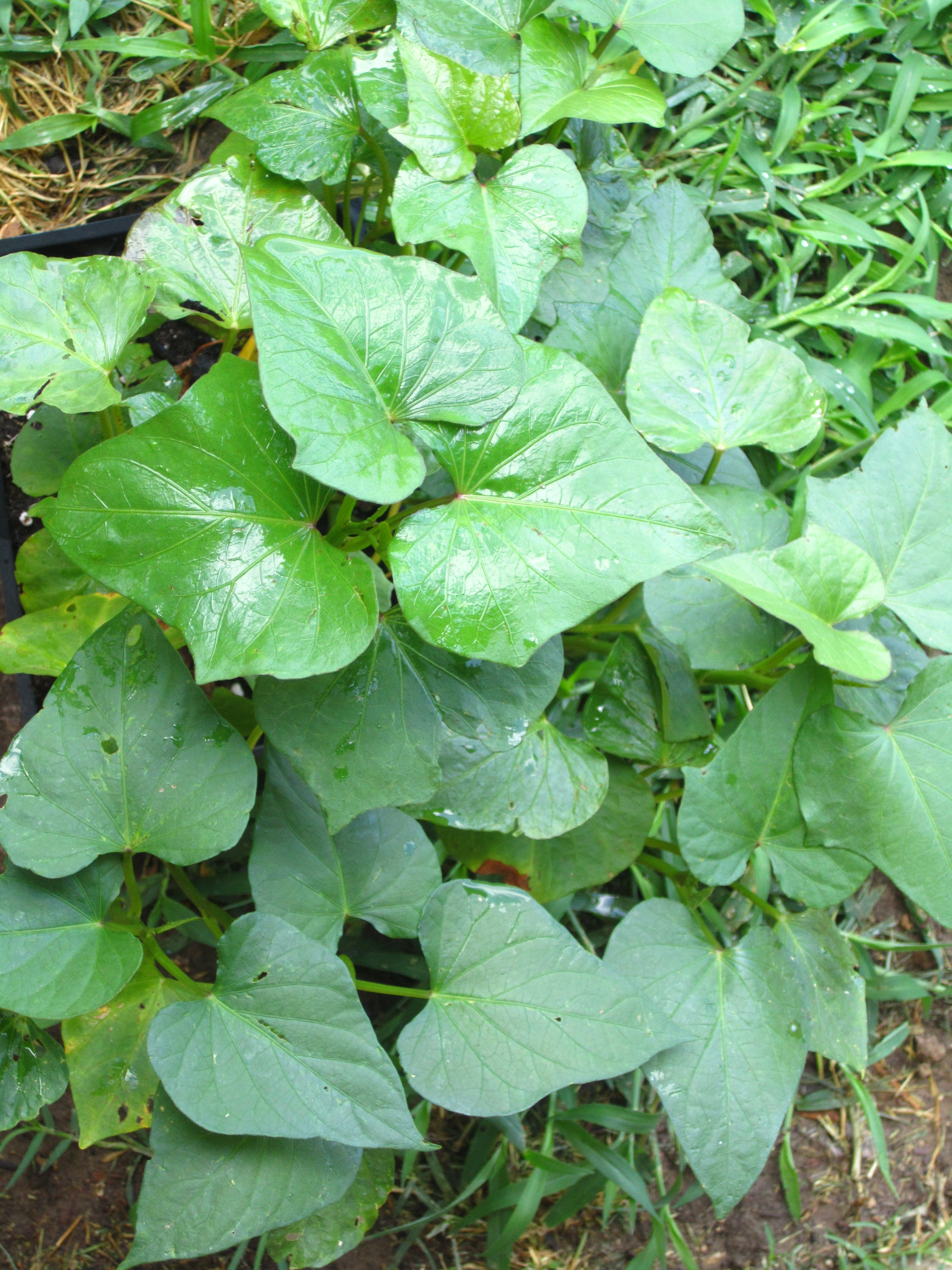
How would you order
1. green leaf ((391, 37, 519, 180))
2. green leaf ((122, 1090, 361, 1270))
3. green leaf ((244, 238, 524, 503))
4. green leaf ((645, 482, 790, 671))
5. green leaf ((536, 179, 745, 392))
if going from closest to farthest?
green leaf ((244, 238, 524, 503)) → green leaf ((122, 1090, 361, 1270)) → green leaf ((391, 37, 519, 180)) → green leaf ((645, 482, 790, 671)) → green leaf ((536, 179, 745, 392))

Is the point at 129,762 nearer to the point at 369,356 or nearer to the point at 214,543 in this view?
the point at 214,543

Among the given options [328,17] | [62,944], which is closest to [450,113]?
[328,17]

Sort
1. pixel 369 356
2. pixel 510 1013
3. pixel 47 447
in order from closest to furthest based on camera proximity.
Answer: pixel 369 356
pixel 510 1013
pixel 47 447

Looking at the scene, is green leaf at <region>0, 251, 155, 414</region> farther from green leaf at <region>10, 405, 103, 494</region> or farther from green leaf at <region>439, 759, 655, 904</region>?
green leaf at <region>439, 759, 655, 904</region>

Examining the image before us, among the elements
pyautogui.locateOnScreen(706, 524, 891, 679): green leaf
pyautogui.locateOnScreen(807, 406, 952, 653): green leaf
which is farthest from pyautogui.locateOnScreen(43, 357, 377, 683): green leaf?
pyautogui.locateOnScreen(807, 406, 952, 653): green leaf

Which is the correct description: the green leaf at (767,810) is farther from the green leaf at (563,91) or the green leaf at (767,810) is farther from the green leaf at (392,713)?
the green leaf at (563,91)
